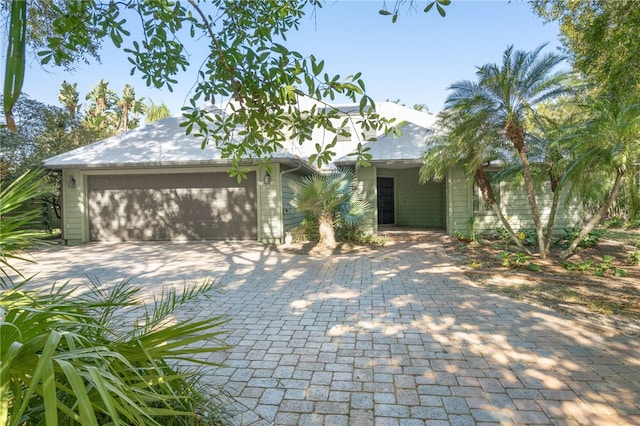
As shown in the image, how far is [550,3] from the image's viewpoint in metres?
8.81

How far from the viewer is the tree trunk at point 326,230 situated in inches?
398

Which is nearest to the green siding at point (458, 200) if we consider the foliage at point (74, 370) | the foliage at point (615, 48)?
the foliage at point (615, 48)

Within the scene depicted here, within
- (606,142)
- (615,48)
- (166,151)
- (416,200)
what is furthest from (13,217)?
(416,200)

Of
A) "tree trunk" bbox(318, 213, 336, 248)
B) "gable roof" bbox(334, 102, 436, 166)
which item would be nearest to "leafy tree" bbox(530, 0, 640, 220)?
"gable roof" bbox(334, 102, 436, 166)

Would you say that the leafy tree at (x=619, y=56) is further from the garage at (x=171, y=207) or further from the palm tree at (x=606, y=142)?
the garage at (x=171, y=207)

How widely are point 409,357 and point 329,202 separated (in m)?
6.58

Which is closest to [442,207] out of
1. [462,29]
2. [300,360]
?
[462,29]

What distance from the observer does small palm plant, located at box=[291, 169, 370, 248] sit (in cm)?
964

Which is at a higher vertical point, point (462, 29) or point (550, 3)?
point (550, 3)

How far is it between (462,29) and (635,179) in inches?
153

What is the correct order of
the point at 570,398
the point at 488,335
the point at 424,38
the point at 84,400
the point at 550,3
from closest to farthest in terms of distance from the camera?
the point at 84,400, the point at 570,398, the point at 488,335, the point at 424,38, the point at 550,3

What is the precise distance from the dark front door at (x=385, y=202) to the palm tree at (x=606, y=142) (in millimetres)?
10226

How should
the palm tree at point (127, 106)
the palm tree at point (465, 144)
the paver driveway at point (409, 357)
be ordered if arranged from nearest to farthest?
the paver driveway at point (409, 357)
the palm tree at point (465, 144)
the palm tree at point (127, 106)

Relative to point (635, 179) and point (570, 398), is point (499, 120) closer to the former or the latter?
point (635, 179)
